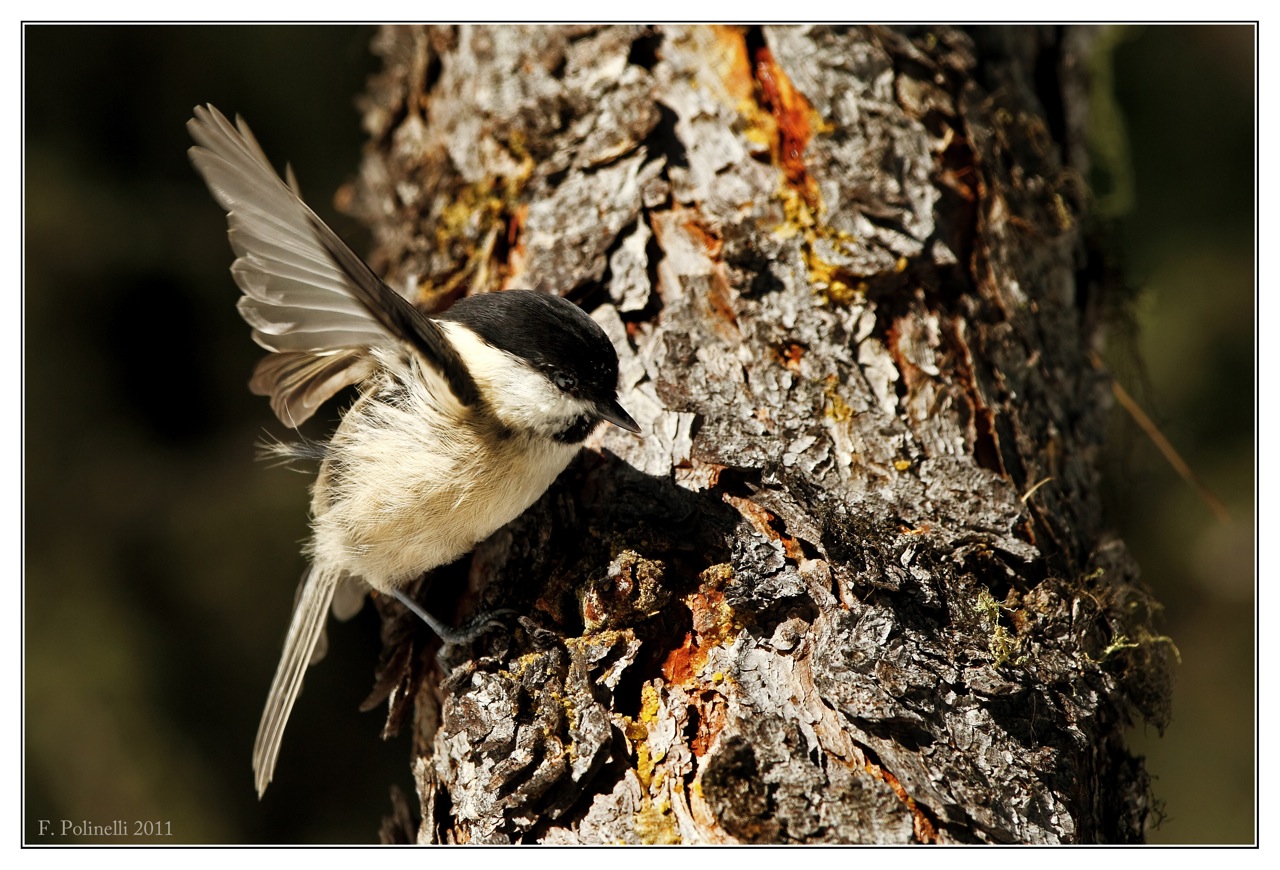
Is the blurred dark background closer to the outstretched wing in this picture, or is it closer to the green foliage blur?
the green foliage blur

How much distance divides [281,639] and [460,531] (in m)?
1.66

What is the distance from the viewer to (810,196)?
2088mm

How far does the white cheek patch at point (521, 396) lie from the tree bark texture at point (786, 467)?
0.42 feet

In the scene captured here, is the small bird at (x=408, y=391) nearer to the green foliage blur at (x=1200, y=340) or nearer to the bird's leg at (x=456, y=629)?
the bird's leg at (x=456, y=629)

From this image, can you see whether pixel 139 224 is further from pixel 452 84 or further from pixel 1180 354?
pixel 1180 354

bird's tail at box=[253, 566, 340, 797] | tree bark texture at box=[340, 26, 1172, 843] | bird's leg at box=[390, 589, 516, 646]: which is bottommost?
bird's tail at box=[253, 566, 340, 797]

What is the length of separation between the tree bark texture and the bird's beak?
7 centimetres

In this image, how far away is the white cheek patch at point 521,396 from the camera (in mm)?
1869

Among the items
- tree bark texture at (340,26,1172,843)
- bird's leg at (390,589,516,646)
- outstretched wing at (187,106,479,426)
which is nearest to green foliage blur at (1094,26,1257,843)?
tree bark texture at (340,26,1172,843)

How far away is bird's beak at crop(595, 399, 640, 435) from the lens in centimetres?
181

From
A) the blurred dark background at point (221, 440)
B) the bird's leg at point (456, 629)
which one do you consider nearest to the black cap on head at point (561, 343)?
the bird's leg at point (456, 629)

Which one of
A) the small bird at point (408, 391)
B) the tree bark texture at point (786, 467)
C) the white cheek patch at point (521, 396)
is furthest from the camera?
the white cheek patch at point (521, 396)

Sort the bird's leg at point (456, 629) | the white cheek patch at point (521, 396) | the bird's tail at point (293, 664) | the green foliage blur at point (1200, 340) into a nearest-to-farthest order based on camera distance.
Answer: the bird's leg at point (456, 629)
the white cheek patch at point (521, 396)
the bird's tail at point (293, 664)
the green foliage blur at point (1200, 340)

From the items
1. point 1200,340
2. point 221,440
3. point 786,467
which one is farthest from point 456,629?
point 1200,340
